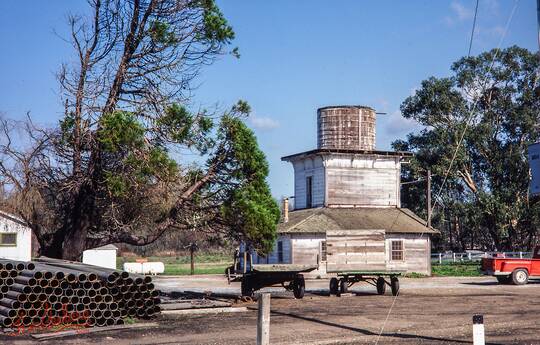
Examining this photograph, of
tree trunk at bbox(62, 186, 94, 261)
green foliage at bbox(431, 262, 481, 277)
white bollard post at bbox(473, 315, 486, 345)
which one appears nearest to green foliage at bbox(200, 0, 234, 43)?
tree trunk at bbox(62, 186, 94, 261)

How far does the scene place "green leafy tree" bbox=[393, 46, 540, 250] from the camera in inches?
2309

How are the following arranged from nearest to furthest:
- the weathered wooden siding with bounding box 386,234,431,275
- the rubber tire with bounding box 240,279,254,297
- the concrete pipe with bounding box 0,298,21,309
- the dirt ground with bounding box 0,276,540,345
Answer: the dirt ground with bounding box 0,276,540,345 < the concrete pipe with bounding box 0,298,21,309 < the rubber tire with bounding box 240,279,254,297 < the weathered wooden siding with bounding box 386,234,431,275

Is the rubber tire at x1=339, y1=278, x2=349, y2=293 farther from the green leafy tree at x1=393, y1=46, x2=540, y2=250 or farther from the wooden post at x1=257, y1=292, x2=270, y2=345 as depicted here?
the green leafy tree at x1=393, y1=46, x2=540, y2=250

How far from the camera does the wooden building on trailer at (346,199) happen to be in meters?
42.7

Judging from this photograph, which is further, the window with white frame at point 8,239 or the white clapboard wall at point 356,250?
the window with white frame at point 8,239

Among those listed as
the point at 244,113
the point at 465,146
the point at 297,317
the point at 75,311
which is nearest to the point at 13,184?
the point at 75,311

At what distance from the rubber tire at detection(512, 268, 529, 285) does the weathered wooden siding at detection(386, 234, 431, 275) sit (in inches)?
397

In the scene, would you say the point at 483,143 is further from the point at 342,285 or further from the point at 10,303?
the point at 10,303

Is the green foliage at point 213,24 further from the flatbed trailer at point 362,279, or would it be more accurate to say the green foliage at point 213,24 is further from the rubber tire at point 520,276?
the rubber tire at point 520,276

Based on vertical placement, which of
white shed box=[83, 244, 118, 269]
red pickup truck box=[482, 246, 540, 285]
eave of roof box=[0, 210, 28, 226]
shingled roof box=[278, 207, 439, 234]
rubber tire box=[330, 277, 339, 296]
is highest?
shingled roof box=[278, 207, 439, 234]

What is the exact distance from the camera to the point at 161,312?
22.2 meters

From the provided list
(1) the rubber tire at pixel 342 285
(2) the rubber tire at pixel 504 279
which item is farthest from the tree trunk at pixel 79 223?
(2) the rubber tire at pixel 504 279

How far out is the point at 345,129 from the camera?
47812mm

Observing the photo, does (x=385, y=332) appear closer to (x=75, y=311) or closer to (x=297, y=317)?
(x=297, y=317)
